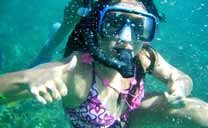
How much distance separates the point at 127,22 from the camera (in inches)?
141

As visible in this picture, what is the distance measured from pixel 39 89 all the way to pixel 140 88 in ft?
6.09

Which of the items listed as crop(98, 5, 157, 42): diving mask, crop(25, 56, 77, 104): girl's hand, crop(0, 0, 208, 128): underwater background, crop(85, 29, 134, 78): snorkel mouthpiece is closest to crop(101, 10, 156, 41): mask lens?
crop(98, 5, 157, 42): diving mask

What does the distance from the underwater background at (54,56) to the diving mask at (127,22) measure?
0.37 metres

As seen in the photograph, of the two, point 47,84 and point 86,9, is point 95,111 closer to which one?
point 47,84

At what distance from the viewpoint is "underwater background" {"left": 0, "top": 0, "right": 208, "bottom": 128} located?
829cm

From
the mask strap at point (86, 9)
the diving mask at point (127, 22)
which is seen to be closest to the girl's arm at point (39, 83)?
the diving mask at point (127, 22)

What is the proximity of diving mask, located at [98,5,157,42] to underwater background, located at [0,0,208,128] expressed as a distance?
0.37m

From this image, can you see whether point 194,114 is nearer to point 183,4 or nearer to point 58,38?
point 58,38

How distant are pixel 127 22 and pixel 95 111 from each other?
3.60ft

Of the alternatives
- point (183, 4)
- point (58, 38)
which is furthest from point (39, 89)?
point (183, 4)

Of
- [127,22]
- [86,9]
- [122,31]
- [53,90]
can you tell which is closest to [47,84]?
[53,90]

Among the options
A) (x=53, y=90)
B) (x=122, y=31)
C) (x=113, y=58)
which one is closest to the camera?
(x=53, y=90)

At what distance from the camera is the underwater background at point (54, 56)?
829 cm

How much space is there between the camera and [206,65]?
41.8 ft
